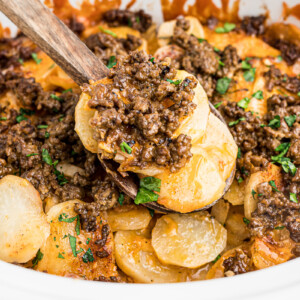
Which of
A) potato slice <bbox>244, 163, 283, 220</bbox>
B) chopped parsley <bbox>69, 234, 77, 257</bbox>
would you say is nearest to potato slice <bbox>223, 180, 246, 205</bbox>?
potato slice <bbox>244, 163, 283, 220</bbox>

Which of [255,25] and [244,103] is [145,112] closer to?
[244,103]

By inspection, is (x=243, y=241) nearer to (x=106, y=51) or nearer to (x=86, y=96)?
(x=86, y=96)

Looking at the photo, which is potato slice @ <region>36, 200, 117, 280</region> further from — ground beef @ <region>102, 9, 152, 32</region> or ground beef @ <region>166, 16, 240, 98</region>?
ground beef @ <region>102, 9, 152, 32</region>

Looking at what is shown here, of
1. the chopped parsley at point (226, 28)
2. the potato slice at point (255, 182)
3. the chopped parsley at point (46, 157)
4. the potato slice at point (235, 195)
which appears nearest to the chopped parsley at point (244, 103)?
the potato slice at point (255, 182)

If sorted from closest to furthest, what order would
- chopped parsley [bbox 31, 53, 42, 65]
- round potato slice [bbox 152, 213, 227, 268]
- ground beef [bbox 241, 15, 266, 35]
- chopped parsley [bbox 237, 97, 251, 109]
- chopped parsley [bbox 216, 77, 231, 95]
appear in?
1. round potato slice [bbox 152, 213, 227, 268]
2. chopped parsley [bbox 237, 97, 251, 109]
3. chopped parsley [bbox 216, 77, 231, 95]
4. chopped parsley [bbox 31, 53, 42, 65]
5. ground beef [bbox 241, 15, 266, 35]

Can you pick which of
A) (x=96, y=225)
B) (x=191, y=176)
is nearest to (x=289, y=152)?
(x=191, y=176)

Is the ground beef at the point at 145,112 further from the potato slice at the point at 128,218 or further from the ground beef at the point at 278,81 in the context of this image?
the ground beef at the point at 278,81
